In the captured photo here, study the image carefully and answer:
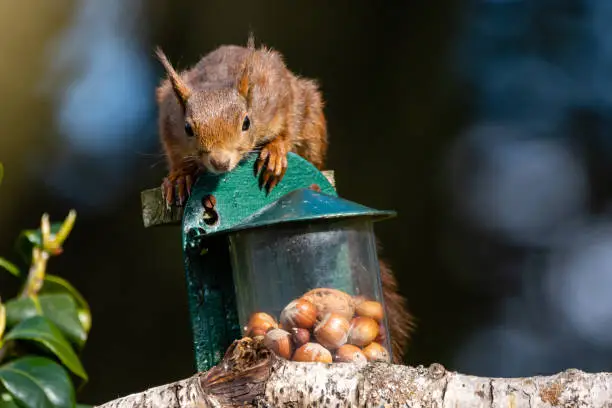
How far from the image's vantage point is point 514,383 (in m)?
1.01

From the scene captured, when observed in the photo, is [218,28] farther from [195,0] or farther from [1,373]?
[1,373]

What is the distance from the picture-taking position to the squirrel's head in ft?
5.22

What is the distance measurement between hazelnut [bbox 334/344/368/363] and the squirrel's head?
38 cm

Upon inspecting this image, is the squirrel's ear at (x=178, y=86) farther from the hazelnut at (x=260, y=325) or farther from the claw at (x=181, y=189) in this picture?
the hazelnut at (x=260, y=325)

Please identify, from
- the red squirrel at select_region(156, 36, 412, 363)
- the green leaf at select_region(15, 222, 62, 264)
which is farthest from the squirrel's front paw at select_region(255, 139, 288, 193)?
the green leaf at select_region(15, 222, 62, 264)

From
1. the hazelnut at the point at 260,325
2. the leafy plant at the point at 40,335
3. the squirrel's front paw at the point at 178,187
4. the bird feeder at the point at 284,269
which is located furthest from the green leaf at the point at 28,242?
the hazelnut at the point at 260,325

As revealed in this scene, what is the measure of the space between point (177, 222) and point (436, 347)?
178 centimetres

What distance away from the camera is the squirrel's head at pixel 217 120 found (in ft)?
5.22

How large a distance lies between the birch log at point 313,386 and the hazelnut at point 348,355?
20 cm

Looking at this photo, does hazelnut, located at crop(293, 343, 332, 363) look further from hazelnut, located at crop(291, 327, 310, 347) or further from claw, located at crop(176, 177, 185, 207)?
claw, located at crop(176, 177, 185, 207)

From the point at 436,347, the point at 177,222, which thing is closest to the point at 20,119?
the point at 436,347

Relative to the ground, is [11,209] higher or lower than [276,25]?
lower

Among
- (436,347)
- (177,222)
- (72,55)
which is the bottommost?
(436,347)

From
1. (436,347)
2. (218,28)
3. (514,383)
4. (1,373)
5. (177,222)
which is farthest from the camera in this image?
(218,28)
